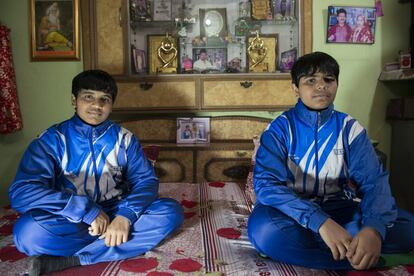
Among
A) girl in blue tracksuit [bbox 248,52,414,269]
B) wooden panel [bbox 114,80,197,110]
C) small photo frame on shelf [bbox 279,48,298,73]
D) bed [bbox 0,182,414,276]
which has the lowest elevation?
bed [bbox 0,182,414,276]

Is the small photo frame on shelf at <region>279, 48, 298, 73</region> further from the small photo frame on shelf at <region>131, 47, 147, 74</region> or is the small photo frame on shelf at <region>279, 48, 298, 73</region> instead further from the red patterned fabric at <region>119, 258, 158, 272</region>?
the red patterned fabric at <region>119, 258, 158, 272</region>

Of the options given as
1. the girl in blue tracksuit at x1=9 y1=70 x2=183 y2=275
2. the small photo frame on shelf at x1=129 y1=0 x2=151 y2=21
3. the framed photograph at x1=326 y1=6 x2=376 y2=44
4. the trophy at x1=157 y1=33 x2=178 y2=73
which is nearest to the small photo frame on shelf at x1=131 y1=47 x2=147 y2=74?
the trophy at x1=157 y1=33 x2=178 y2=73

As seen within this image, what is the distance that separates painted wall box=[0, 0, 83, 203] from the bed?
1090 mm

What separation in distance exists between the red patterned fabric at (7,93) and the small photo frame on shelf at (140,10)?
91 centimetres

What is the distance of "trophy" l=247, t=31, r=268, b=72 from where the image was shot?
270cm

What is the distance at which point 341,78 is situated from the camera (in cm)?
275

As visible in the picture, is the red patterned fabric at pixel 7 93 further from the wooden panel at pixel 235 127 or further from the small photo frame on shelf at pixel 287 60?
the small photo frame on shelf at pixel 287 60

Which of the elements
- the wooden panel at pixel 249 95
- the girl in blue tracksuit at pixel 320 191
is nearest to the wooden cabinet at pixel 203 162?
the wooden panel at pixel 249 95

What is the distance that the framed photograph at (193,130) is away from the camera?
105 inches

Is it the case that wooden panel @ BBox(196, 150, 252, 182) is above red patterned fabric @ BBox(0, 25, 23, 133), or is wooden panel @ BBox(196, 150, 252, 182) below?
below

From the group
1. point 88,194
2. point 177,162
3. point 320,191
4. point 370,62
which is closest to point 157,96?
point 177,162

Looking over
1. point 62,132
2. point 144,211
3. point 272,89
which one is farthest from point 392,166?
point 62,132

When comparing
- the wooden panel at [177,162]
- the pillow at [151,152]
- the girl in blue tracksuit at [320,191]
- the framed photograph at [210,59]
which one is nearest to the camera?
the girl in blue tracksuit at [320,191]

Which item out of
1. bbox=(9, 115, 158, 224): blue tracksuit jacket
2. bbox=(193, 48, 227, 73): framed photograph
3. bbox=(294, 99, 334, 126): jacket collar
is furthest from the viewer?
bbox=(193, 48, 227, 73): framed photograph
